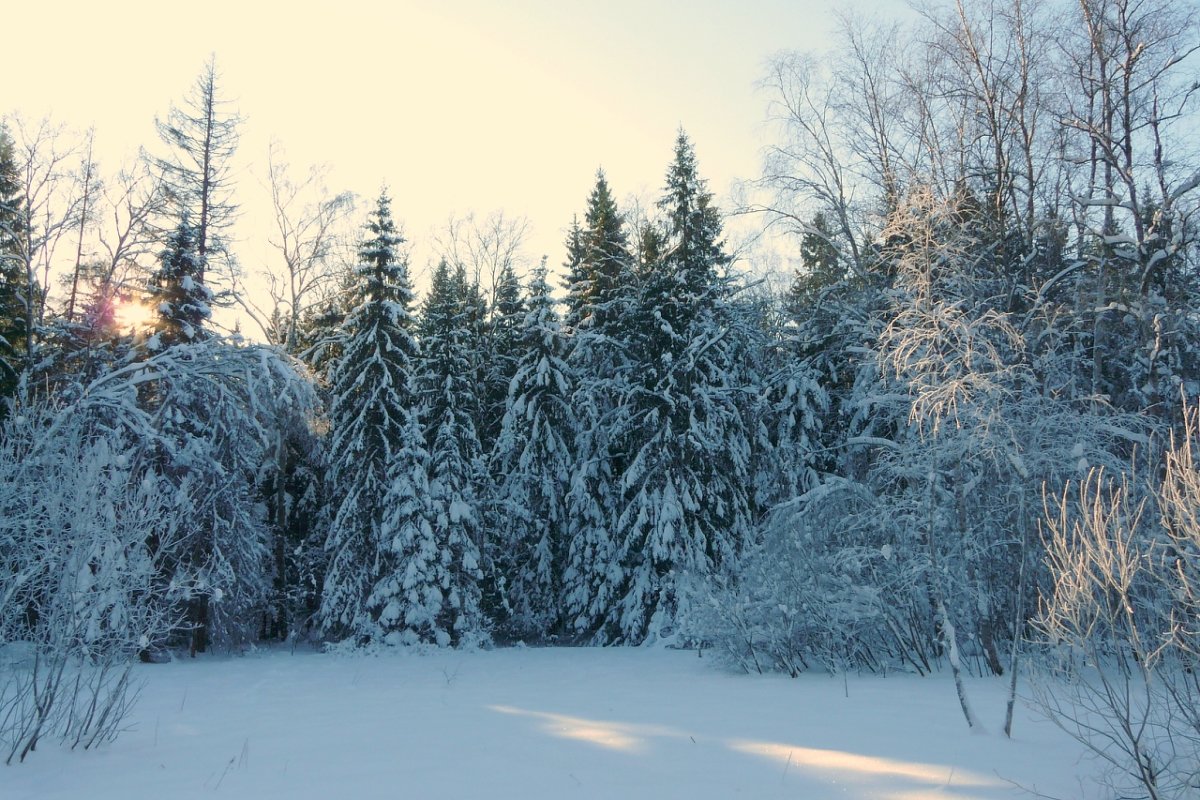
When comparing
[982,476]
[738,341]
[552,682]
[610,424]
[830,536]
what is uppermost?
[738,341]

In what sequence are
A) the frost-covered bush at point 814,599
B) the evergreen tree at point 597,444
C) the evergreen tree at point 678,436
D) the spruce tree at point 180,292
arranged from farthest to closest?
1. the evergreen tree at point 597,444
2. the evergreen tree at point 678,436
3. the spruce tree at point 180,292
4. the frost-covered bush at point 814,599

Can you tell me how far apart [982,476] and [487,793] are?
826 centimetres

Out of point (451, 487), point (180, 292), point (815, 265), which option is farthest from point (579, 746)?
point (815, 265)

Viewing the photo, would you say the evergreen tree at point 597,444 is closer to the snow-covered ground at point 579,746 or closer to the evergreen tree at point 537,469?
the evergreen tree at point 537,469

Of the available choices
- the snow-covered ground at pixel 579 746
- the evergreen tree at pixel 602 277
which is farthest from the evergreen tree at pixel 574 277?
the snow-covered ground at pixel 579 746

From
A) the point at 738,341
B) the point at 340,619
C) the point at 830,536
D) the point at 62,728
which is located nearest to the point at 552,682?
the point at 830,536

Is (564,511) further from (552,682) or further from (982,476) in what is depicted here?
(982,476)

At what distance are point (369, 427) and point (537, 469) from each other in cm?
505

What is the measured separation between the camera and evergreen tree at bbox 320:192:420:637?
67.0ft

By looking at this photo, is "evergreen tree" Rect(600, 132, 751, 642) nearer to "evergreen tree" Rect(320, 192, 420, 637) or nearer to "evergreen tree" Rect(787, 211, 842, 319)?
"evergreen tree" Rect(787, 211, 842, 319)

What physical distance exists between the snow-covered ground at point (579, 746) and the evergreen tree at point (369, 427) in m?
7.50

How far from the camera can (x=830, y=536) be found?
534 inches

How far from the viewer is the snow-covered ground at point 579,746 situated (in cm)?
639

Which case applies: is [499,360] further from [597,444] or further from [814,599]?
[814,599]
